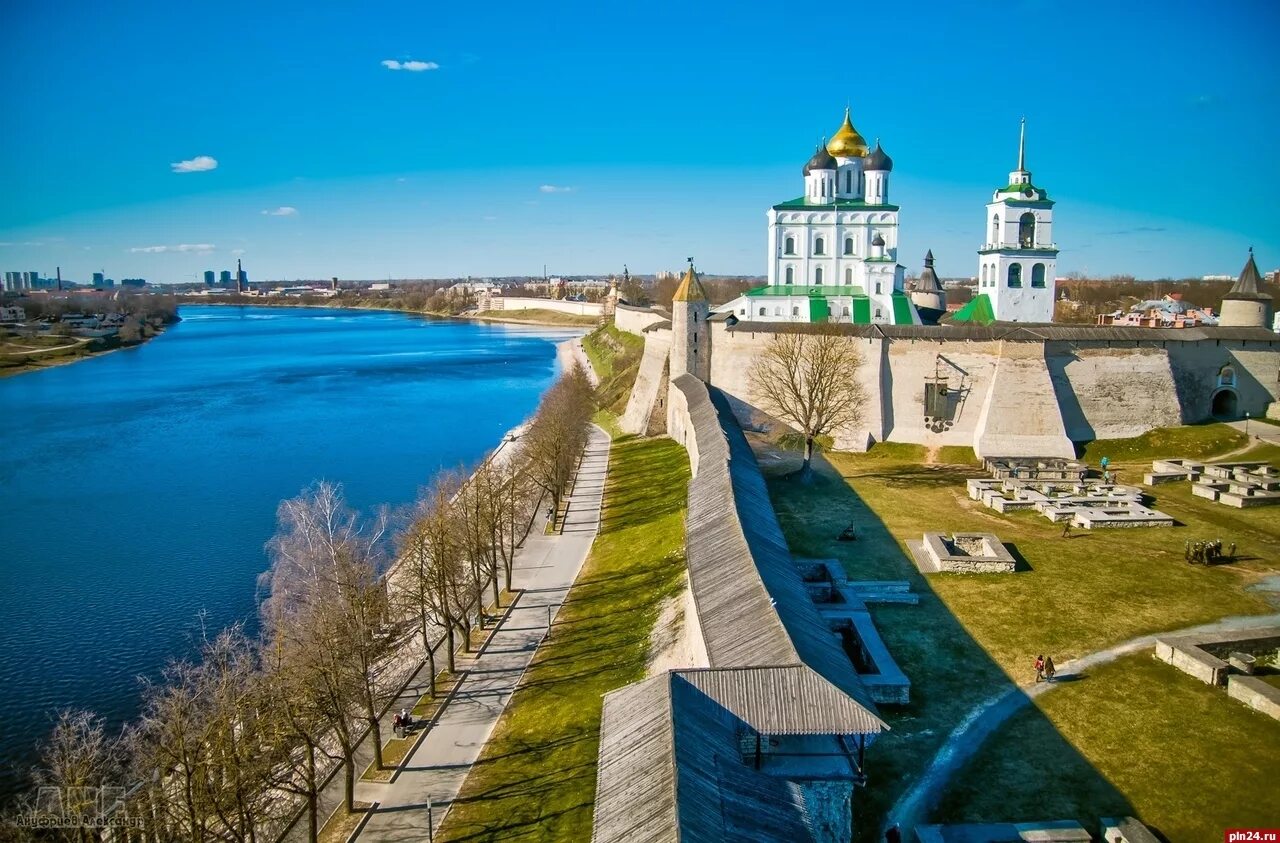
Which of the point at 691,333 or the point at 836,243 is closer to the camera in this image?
the point at 691,333

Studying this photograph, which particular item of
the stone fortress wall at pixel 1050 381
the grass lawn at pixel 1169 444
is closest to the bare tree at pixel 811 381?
the stone fortress wall at pixel 1050 381

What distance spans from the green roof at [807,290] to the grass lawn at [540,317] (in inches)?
2498

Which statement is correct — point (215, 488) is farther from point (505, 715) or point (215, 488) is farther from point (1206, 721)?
point (1206, 721)

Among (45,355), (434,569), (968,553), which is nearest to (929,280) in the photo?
(968,553)

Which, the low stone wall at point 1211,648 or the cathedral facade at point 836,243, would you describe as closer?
the low stone wall at point 1211,648

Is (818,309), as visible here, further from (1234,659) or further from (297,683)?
(297,683)

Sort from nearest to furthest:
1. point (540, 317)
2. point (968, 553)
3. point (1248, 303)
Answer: point (968, 553) < point (1248, 303) < point (540, 317)

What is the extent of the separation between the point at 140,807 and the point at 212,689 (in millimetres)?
1788

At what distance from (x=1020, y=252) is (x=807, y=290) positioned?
794cm

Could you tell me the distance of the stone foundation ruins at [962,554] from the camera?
50.8ft

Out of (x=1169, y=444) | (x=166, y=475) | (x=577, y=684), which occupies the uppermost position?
(x=1169, y=444)

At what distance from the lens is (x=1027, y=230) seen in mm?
32156

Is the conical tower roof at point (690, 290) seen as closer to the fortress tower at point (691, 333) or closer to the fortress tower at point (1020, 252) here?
the fortress tower at point (691, 333)

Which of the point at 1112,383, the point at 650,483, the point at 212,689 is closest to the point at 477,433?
the point at 650,483
